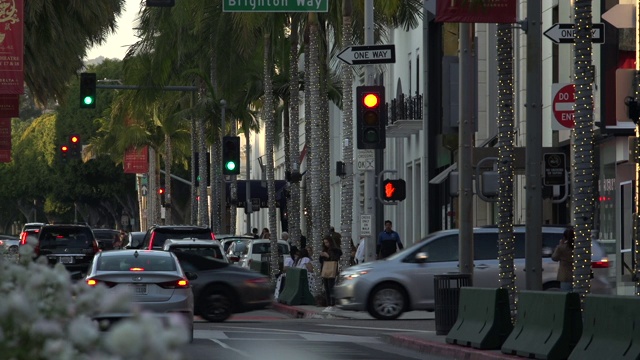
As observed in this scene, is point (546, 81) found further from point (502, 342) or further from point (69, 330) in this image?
point (69, 330)

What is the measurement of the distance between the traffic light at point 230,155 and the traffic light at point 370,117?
16228 mm

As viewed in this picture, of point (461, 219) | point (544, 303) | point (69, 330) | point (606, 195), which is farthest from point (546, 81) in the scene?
point (69, 330)

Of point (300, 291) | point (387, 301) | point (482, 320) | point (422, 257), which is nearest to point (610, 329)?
point (482, 320)

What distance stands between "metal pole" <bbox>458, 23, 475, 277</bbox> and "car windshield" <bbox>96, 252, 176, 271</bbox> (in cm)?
440

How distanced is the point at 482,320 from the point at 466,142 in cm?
323

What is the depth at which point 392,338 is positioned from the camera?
22672 millimetres

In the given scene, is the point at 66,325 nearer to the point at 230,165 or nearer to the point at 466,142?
the point at 466,142

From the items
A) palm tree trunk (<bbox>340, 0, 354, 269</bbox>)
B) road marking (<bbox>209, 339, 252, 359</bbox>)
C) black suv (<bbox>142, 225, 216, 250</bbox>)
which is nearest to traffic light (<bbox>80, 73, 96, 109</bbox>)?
black suv (<bbox>142, 225, 216, 250</bbox>)

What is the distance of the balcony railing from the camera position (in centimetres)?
4747

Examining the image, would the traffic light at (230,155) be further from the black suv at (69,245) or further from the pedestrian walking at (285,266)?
the black suv at (69,245)

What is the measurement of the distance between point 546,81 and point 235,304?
11.2 meters

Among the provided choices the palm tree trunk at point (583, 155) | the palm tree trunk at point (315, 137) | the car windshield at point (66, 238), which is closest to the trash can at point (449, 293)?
the palm tree trunk at point (583, 155)

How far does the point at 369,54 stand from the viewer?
27.2 m

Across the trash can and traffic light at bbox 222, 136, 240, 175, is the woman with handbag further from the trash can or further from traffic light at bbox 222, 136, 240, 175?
the trash can
